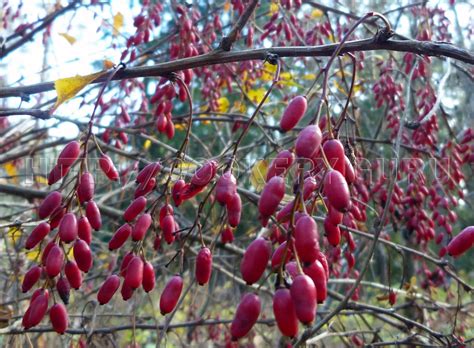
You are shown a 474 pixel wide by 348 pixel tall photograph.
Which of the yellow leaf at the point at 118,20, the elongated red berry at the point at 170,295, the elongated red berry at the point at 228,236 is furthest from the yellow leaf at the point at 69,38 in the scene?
the elongated red berry at the point at 170,295

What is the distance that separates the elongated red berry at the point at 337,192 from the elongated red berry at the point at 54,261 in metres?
0.59

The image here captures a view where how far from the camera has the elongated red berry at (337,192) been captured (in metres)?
0.79

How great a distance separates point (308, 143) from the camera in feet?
2.63

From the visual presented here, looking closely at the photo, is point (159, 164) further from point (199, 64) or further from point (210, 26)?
point (210, 26)

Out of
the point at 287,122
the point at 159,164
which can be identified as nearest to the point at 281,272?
the point at 287,122

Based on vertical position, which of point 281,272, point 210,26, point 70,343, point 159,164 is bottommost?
point 70,343

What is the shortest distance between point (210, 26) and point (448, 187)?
1.48 meters

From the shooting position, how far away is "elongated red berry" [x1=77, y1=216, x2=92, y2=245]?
1201 millimetres

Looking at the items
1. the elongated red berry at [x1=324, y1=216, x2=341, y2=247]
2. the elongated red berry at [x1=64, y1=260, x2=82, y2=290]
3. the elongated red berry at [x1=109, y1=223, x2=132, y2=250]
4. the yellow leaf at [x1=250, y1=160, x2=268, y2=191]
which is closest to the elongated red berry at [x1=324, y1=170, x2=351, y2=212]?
the elongated red berry at [x1=324, y1=216, x2=341, y2=247]

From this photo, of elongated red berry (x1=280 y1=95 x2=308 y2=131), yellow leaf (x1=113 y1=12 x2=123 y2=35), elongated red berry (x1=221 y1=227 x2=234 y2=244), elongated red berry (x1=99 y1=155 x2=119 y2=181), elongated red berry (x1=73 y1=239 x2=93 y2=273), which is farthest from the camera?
yellow leaf (x1=113 y1=12 x2=123 y2=35)

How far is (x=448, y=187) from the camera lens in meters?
2.64

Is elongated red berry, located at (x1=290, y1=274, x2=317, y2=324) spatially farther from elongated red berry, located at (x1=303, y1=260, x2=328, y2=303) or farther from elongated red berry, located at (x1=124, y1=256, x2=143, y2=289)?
elongated red berry, located at (x1=124, y1=256, x2=143, y2=289)

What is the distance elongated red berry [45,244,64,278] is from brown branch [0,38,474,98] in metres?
0.34

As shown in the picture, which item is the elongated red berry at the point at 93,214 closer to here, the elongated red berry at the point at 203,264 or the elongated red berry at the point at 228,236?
the elongated red berry at the point at 203,264
